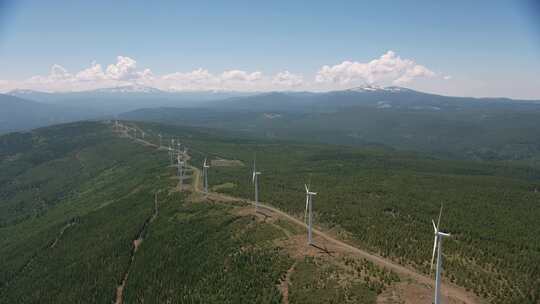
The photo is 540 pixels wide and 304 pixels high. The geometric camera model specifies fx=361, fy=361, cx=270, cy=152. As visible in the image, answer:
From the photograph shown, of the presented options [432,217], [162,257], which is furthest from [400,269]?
[162,257]

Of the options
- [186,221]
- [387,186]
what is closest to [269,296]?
[186,221]

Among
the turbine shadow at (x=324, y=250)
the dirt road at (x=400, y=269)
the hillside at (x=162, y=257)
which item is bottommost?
the hillside at (x=162, y=257)

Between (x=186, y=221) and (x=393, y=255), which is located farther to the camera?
(x=186, y=221)

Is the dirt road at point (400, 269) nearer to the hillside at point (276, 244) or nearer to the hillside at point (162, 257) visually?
the hillside at point (276, 244)

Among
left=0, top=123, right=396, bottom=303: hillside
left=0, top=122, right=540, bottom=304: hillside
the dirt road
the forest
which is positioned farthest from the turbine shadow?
the forest

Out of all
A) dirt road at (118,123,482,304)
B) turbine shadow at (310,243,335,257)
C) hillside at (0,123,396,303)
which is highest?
turbine shadow at (310,243,335,257)

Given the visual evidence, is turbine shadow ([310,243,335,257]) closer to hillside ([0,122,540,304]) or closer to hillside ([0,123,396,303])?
hillside ([0,122,540,304])

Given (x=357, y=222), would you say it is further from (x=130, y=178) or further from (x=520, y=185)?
(x=130, y=178)

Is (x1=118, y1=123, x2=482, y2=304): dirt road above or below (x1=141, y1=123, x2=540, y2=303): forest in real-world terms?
above

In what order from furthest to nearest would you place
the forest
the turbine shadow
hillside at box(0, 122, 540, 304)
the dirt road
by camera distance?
1. the turbine shadow
2. the forest
3. hillside at box(0, 122, 540, 304)
4. the dirt road

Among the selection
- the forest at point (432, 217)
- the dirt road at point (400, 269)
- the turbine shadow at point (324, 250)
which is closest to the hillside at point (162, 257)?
the turbine shadow at point (324, 250)

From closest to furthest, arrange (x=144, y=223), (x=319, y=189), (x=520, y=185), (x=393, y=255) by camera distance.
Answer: (x=393, y=255), (x=144, y=223), (x=319, y=189), (x=520, y=185)
